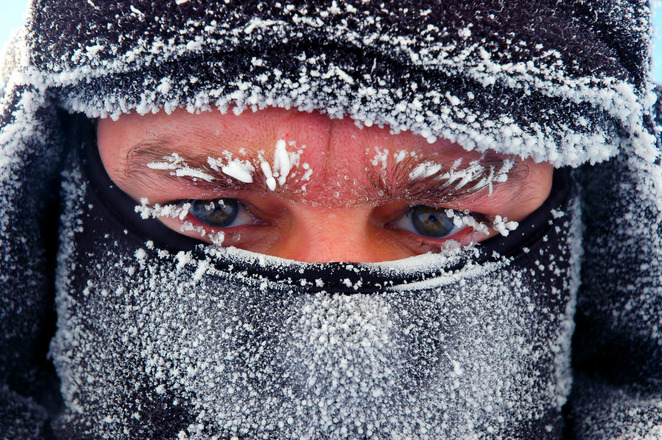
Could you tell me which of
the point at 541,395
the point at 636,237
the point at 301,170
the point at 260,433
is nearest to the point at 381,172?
the point at 301,170

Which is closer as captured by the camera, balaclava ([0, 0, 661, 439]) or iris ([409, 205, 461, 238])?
balaclava ([0, 0, 661, 439])

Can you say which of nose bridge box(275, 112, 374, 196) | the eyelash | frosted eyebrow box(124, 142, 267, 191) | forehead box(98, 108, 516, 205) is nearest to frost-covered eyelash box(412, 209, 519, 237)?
the eyelash

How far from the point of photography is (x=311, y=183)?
42.1 inches

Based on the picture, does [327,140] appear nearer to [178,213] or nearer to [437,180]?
[437,180]

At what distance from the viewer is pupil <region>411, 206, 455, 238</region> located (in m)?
1.24

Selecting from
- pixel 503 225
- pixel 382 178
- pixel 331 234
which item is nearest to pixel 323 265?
pixel 331 234

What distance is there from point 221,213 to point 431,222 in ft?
1.59

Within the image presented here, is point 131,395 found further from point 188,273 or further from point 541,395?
point 541,395

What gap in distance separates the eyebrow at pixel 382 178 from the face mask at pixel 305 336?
126 mm

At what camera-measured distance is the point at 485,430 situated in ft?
3.79

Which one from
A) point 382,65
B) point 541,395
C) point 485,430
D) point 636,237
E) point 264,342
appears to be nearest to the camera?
point 382,65

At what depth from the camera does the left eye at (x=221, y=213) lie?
120 cm

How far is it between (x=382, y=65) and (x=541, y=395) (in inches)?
33.7

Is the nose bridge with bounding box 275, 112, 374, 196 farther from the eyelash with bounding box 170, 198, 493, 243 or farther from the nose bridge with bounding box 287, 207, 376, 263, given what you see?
the eyelash with bounding box 170, 198, 493, 243
